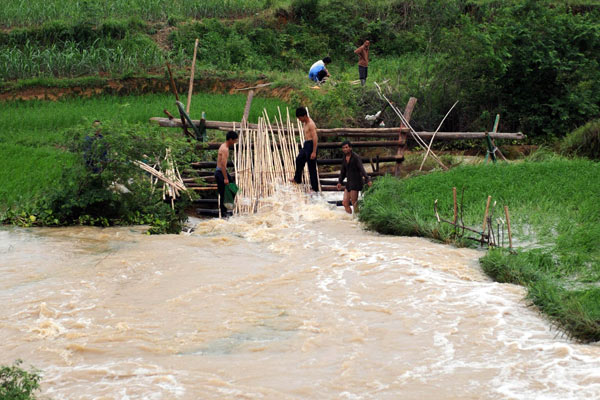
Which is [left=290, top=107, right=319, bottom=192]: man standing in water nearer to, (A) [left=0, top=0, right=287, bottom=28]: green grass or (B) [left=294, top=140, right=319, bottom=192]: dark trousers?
(B) [left=294, top=140, right=319, bottom=192]: dark trousers

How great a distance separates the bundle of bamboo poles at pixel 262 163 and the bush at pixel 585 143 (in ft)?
16.7

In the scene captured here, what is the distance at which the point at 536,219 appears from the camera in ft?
28.6

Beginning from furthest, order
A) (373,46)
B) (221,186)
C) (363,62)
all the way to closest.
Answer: (373,46) < (363,62) < (221,186)

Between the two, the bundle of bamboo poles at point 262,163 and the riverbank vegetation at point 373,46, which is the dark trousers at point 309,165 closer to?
the bundle of bamboo poles at point 262,163

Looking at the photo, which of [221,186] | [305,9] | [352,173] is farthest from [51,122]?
[305,9]

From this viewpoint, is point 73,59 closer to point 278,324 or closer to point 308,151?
point 308,151

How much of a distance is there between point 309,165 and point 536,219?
3765 mm

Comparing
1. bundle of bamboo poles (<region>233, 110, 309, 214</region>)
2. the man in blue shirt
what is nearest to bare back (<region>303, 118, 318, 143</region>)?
bundle of bamboo poles (<region>233, 110, 309, 214</region>)

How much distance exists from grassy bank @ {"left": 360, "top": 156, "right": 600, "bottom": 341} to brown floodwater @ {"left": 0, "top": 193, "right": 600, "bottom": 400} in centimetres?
23

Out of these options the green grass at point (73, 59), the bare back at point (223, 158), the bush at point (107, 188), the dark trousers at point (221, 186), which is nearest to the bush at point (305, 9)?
the green grass at point (73, 59)

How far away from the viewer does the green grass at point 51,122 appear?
11023mm

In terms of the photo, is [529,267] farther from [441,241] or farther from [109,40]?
[109,40]

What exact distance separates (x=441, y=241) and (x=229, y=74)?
11530 millimetres

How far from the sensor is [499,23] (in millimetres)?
15578
